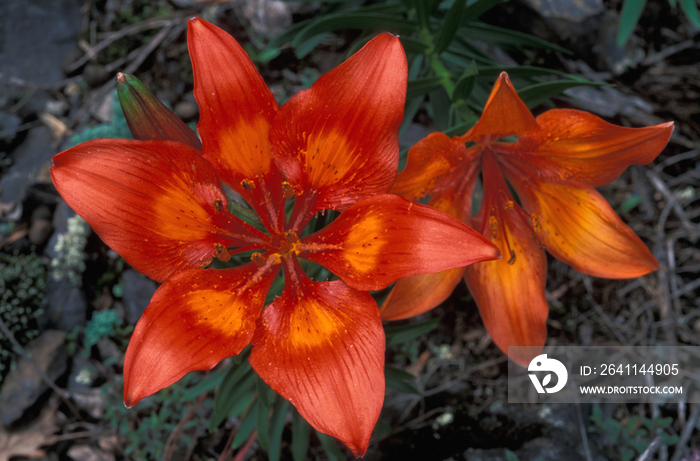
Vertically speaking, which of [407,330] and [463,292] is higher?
[407,330]

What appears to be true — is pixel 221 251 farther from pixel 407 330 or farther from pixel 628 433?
pixel 628 433

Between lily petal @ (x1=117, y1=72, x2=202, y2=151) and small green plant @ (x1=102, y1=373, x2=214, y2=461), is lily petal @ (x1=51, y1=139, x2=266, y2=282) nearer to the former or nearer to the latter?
lily petal @ (x1=117, y1=72, x2=202, y2=151)

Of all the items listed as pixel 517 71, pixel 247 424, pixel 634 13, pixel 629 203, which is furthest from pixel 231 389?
pixel 634 13

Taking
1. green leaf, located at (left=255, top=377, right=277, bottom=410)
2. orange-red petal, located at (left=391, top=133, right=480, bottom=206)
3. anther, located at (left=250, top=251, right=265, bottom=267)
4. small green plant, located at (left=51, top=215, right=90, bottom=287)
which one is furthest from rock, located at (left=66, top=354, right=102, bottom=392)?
orange-red petal, located at (left=391, top=133, right=480, bottom=206)

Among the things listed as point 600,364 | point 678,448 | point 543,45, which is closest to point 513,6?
point 543,45

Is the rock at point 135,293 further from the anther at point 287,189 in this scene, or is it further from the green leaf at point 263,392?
the anther at point 287,189

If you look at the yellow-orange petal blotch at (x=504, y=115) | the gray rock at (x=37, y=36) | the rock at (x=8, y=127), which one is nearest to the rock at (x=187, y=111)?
the gray rock at (x=37, y=36)
